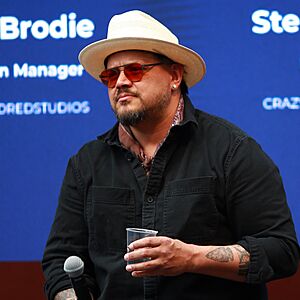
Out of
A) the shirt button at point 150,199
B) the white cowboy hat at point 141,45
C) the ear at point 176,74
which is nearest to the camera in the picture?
the shirt button at point 150,199

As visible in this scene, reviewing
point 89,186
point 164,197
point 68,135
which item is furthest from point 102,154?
point 68,135

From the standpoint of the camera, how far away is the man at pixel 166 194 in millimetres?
2654

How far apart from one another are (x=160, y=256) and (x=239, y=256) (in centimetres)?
30

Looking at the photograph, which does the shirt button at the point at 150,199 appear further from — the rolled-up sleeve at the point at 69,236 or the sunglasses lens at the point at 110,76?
the sunglasses lens at the point at 110,76

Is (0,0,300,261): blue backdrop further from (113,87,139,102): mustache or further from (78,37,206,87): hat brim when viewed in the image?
(113,87,139,102): mustache

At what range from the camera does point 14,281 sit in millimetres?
4176

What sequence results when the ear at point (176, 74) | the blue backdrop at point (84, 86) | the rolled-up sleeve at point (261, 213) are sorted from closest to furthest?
the rolled-up sleeve at point (261, 213), the ear at point (176, 74), the blue backdrop at point (84, 86)

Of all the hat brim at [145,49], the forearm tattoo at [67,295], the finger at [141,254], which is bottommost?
the forearm tattoo at [67,295]

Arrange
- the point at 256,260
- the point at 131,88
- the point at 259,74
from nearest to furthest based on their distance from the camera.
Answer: the point at 256,260 → the point at 131,88 → the point at 259,74

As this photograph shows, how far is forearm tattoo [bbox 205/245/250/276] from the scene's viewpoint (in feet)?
8.48

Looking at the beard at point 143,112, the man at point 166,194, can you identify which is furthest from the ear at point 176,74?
the beard at point 143,112

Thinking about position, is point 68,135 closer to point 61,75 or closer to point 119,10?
point 61,75

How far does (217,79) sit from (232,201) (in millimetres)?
1456

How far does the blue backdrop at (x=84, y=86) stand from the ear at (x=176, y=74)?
43.1 inches
